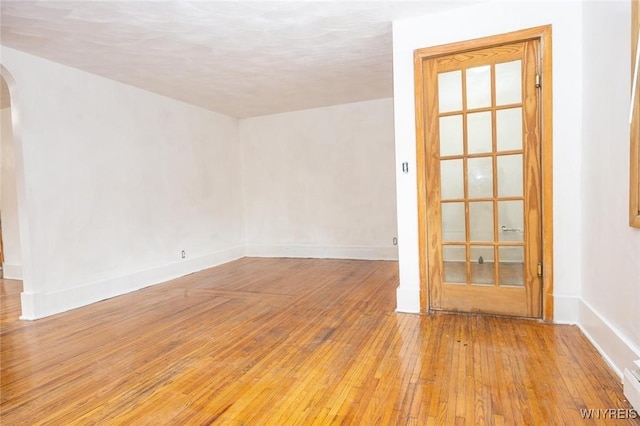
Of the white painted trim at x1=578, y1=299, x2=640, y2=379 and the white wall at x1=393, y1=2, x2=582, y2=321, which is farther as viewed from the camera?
the white wall at x1=393, y1=2, x2=582, y2=321

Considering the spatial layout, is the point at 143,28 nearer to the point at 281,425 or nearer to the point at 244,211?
the point at 281,425

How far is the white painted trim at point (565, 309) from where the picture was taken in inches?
105

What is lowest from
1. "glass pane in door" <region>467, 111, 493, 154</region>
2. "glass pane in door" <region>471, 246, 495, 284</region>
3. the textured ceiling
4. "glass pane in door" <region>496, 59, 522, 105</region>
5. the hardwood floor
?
the hardwood floor

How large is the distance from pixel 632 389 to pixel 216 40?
3795mm

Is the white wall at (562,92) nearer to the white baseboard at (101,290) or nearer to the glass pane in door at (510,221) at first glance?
the glass pane in door at (510,221)

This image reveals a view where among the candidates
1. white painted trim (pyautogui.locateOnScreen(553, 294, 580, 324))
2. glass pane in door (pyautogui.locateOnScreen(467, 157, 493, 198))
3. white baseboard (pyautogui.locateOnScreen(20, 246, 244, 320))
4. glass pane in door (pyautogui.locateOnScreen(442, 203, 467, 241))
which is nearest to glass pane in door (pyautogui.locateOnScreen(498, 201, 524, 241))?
glass pane in door (pyautogui.locateOnScreen(467, 157, 493, 198))

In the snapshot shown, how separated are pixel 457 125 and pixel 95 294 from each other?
165 inches

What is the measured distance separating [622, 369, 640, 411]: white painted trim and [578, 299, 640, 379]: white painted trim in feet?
0.42

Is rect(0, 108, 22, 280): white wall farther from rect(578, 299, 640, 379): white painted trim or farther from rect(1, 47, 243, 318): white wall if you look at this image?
rect(578, 299, 640, 379): white painted trim

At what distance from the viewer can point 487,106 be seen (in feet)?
9.53

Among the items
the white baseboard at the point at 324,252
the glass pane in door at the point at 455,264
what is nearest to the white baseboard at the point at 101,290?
the white baseboard at the point at 324,252

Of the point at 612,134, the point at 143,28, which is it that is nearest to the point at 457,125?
the point at 612,134

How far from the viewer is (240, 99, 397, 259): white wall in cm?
577

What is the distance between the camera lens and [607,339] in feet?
6.93
